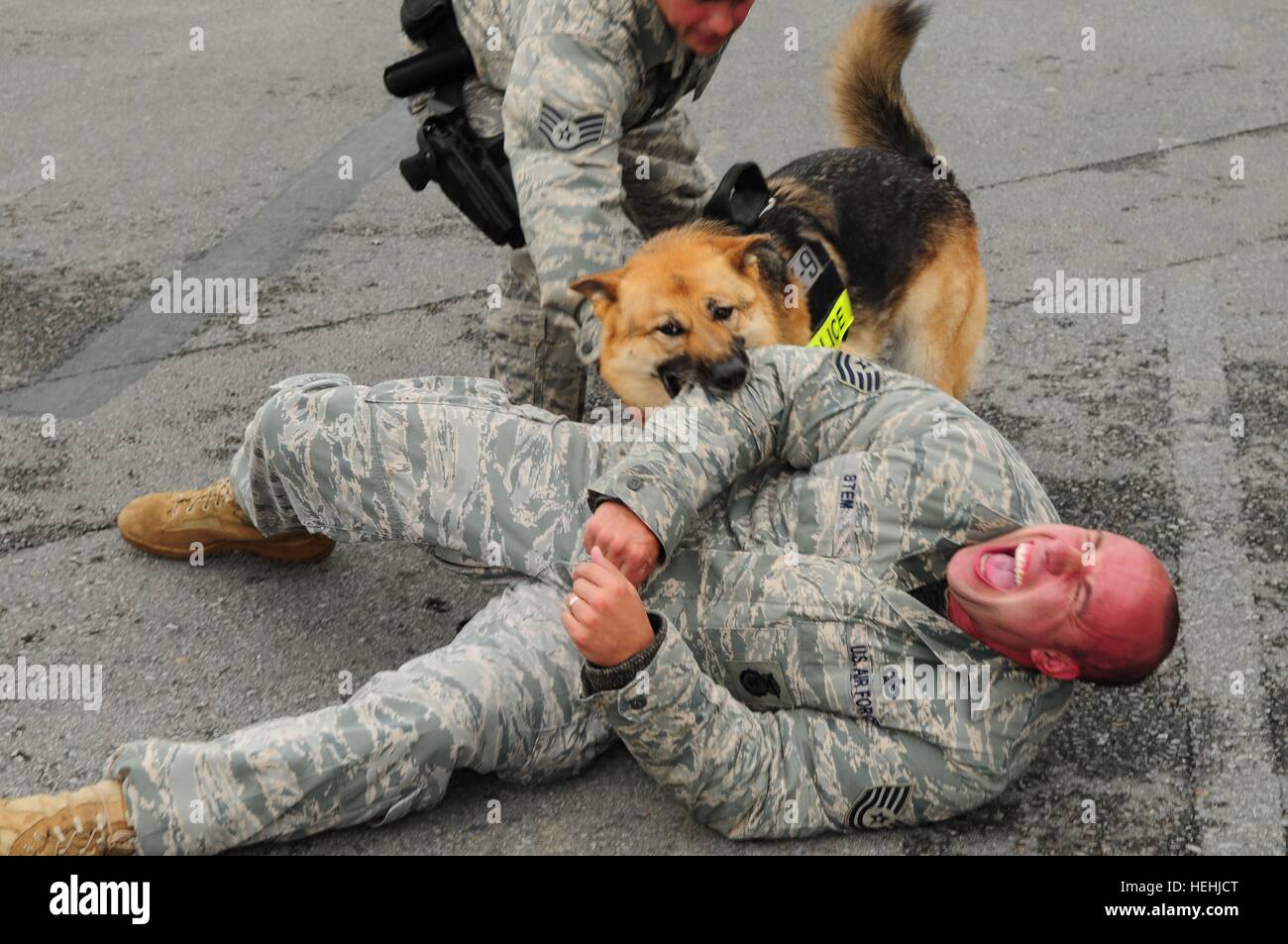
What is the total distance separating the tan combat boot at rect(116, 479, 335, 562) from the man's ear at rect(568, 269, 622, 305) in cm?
88

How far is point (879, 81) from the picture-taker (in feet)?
13.8

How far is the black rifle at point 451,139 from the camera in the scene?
3.63 m

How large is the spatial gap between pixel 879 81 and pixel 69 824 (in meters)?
3.11

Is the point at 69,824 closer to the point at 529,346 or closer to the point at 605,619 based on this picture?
the point at 605,619

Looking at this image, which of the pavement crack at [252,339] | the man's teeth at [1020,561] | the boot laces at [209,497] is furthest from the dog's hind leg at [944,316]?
the boot laces at [209,497]

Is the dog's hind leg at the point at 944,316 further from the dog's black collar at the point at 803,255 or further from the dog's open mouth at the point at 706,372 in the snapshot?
the dog's open mouth at the point at 706,372

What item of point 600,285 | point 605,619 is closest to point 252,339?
point 600,285

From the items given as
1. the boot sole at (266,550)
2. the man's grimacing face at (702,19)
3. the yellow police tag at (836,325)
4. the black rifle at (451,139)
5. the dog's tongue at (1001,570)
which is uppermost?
the man's grimacing face at (702,19)

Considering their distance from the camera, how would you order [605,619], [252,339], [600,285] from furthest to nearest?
[252,339] → [600,285] → [605,619]

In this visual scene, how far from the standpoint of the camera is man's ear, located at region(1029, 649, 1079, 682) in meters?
2.34

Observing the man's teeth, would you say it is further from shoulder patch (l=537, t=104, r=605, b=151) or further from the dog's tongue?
shoulder patch (l=537, t=104, r=605, b=151)

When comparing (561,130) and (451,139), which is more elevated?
(561,130)

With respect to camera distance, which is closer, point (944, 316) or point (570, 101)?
point (570, 101)
